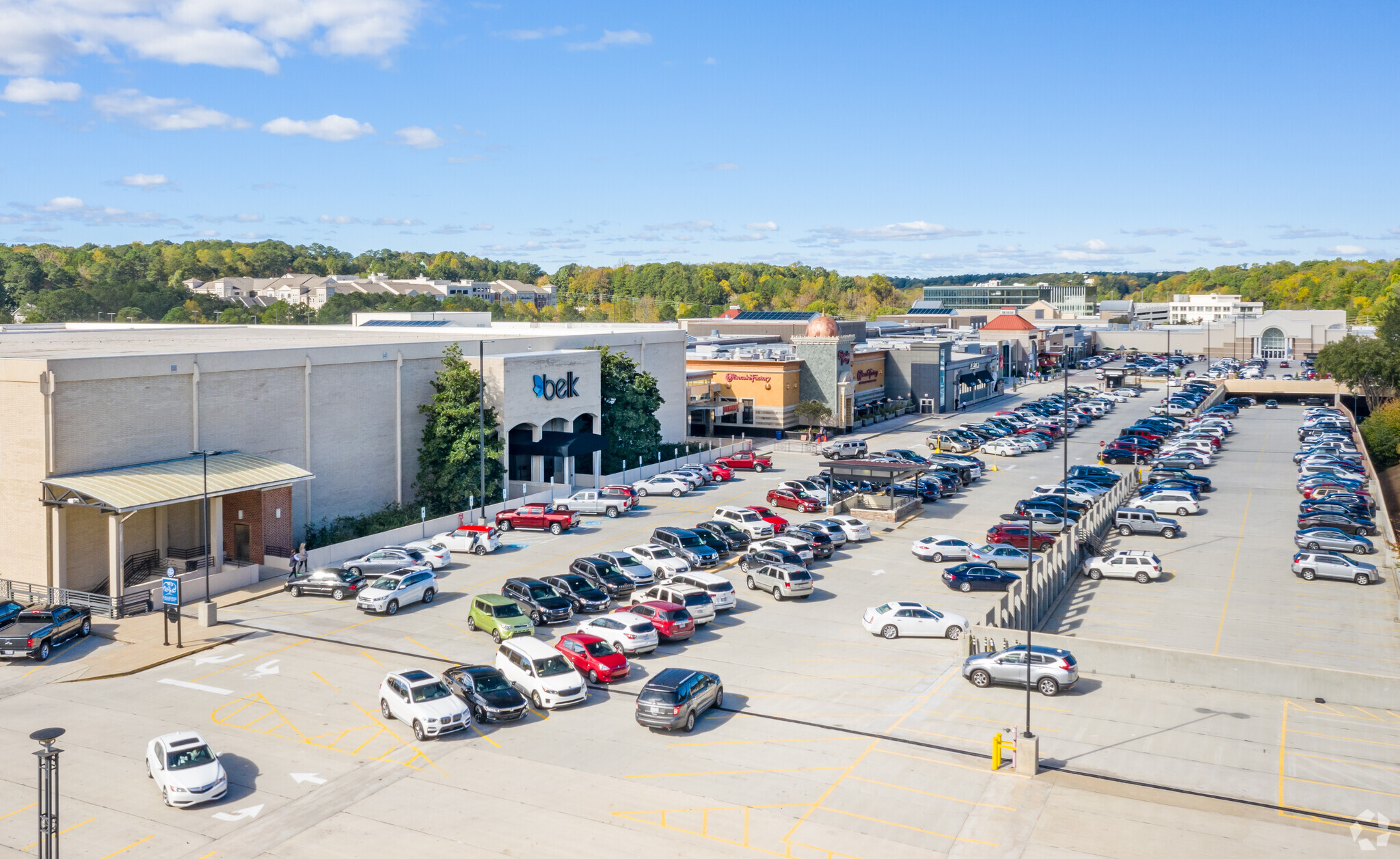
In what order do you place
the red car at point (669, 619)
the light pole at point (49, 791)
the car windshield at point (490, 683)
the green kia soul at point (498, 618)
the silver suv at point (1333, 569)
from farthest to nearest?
1. the silver suv at point (1333, 569)
2. the red car at point (669, 619)
3. the green kia soul at point (498, 618)
4. the car windshield at point (490, 683)
5. the light pole at point (49, 791)

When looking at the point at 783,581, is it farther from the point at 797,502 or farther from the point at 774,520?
the point at 797,502

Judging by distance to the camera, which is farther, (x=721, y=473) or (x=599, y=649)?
(x=721, y=473)

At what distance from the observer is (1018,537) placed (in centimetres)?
4897

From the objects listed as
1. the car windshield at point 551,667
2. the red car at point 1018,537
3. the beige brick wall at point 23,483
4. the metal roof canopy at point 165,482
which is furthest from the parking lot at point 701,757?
the red car at point 1018,537

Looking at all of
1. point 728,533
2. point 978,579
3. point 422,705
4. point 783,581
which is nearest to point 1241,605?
point 978,579

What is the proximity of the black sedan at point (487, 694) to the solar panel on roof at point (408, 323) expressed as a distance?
6401 cm

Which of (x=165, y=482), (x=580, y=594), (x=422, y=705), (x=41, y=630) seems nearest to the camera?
(x=422, y=705)

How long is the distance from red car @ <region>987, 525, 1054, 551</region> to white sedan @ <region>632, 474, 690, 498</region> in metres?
19.3

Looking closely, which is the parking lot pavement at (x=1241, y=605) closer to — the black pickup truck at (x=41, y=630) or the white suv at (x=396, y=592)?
the white suv at (x=396, y=592)

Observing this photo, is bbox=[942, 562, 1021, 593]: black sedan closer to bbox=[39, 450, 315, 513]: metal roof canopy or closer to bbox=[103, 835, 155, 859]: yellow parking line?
bbox=[39, 450, 315, 513]: metal roof canopy

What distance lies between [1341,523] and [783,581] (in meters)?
30.3

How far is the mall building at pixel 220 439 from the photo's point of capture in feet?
128

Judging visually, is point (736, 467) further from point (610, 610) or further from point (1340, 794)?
point (1340, 794)

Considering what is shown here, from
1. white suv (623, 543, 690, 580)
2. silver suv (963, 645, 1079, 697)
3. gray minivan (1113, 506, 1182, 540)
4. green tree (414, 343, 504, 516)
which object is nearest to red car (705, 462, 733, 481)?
green tree (414, 343, 504, 516)
